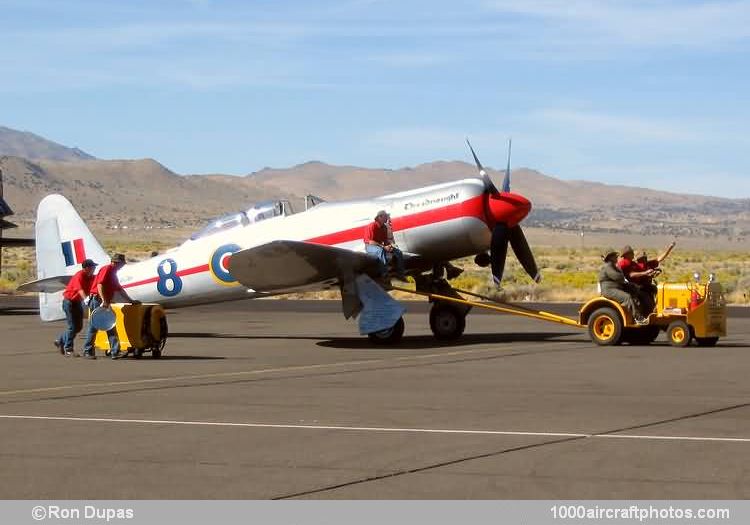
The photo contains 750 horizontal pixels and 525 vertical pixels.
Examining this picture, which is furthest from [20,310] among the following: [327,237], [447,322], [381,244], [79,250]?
[381,244]

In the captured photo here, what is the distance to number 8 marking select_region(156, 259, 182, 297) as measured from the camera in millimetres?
25717

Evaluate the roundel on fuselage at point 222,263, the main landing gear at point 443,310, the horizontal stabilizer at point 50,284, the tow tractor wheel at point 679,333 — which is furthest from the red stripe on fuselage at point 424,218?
the horizontal stabilizer at point 50,284

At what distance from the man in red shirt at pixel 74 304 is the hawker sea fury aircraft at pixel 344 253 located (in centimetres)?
261

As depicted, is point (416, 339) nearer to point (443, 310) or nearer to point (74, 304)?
point (443, 310)

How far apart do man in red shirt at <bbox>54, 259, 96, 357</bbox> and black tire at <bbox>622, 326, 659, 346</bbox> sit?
29.1ft

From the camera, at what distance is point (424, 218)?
2403cm

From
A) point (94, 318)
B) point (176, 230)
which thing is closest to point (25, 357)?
point (94, 318)

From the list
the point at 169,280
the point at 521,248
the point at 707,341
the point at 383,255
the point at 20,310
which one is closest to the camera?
the point at 707,341

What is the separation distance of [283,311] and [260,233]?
37.2ft

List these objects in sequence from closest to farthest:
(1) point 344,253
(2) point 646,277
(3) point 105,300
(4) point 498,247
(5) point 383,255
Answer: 1. (3) point 105,300
2. (2) point 646,277
3. (1) point 344,253
4. (5) point 383,255
5. (4) point 498,247

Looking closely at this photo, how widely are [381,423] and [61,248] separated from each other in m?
16.4

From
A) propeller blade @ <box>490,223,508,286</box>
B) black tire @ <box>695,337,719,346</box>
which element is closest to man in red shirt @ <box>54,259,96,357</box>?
propeller blade @ <box>490,223,508,286</box>
